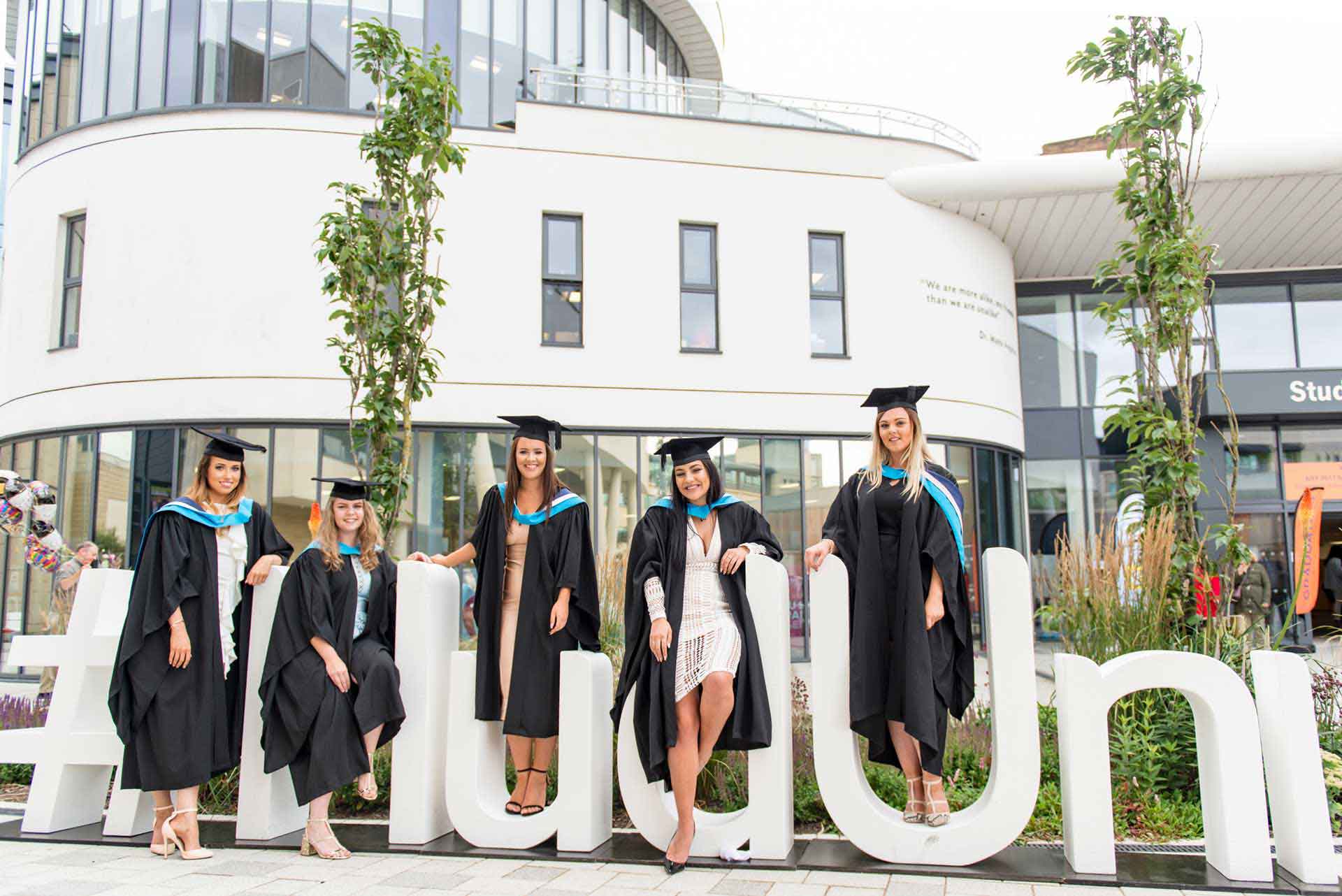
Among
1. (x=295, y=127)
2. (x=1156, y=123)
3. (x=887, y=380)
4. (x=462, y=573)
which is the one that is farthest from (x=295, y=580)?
(x=887, y=380)

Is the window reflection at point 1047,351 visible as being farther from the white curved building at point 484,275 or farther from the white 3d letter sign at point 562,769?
the white 3d letter sign at point 562,769

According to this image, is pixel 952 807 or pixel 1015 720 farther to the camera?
pixel 952 807

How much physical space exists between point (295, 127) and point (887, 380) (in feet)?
28.1

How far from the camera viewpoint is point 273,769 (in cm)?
490

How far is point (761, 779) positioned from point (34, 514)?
694 cm

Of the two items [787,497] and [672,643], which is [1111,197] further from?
[672,643]

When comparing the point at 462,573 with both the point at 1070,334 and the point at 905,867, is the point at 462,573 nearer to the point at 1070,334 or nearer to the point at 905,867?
the point at 905,867

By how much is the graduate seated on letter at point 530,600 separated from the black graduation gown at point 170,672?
1107mm

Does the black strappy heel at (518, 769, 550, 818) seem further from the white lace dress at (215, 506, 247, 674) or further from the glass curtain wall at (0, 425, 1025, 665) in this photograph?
the glass curtain wall at (0, 425, 1025, 665)

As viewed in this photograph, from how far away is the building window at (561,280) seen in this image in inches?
518

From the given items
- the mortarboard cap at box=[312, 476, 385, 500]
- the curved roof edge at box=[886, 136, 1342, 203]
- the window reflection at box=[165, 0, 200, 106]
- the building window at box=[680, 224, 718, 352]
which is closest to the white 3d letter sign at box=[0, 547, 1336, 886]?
the mortarboard cap at box=[312, 476, 385, 500]

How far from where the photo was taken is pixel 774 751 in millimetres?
4680

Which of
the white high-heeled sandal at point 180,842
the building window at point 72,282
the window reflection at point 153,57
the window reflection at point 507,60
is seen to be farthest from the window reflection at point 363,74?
the white high-heeled sandal at point 180,842

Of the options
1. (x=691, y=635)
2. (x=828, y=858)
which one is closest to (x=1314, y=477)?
(x=828, y=858)
